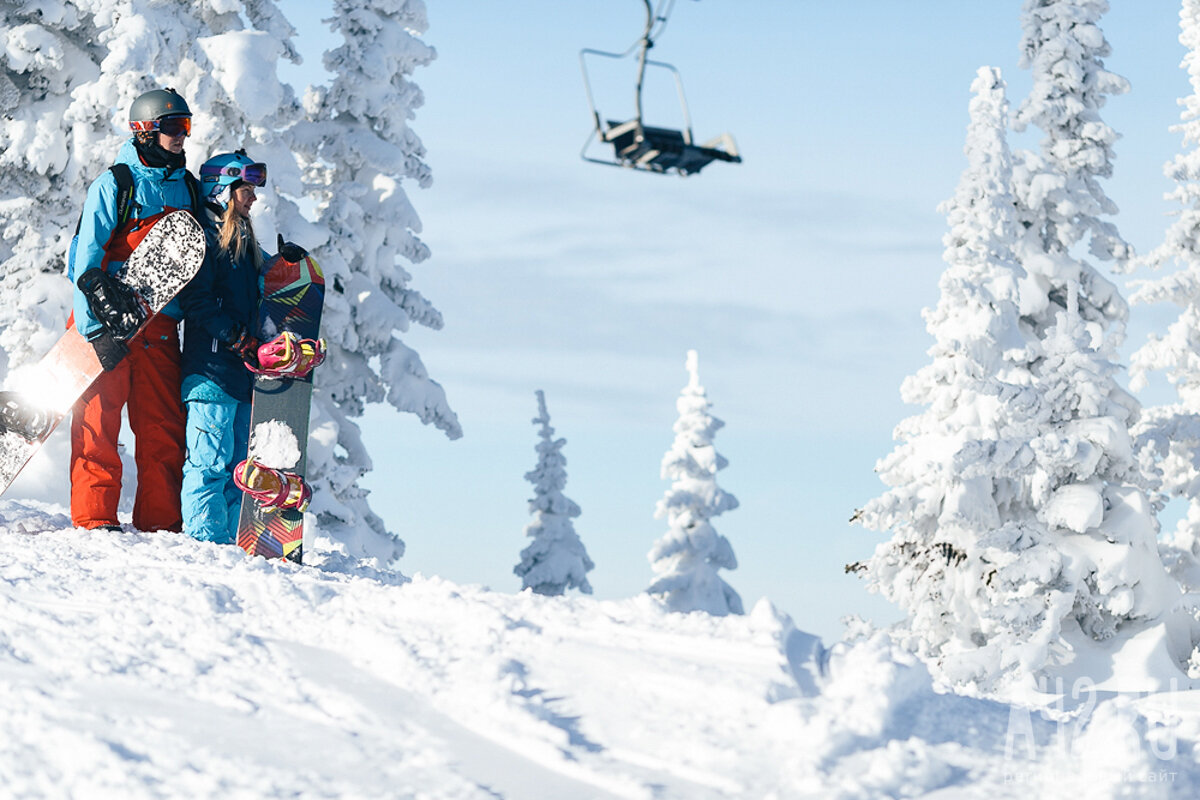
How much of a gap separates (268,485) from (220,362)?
88 centimetres

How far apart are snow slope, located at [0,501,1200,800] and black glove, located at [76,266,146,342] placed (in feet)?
7.70

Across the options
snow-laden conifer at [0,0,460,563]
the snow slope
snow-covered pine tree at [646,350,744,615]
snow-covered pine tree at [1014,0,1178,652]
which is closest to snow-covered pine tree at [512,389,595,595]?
snow-covered pine tree at [646,350,744,615]

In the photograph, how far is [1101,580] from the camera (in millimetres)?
16109

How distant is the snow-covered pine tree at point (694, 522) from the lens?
25.2m

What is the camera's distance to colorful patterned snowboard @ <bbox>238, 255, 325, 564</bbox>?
8047 millimetres

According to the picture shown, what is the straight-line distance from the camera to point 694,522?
25828 mm

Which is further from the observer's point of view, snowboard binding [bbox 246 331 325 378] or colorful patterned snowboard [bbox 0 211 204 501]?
snowboard binding [bbox 246 331 325 378]

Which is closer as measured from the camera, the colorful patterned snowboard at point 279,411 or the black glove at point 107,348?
the black glove at point 107,348

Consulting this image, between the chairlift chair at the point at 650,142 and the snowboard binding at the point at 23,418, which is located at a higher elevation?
the chairlift chair at the point at 650,142

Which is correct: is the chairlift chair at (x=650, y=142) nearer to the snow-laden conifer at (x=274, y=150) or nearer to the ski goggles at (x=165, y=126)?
the ski goggles at (x=165, y=126)

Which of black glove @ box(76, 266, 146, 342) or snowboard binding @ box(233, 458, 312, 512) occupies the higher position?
black glove @ box(76, 266, 146, 342)

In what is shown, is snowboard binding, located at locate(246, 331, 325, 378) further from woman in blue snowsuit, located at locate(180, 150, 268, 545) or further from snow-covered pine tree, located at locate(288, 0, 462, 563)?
snow-covered pine tree, located at locate(288, 0, 462, 563)

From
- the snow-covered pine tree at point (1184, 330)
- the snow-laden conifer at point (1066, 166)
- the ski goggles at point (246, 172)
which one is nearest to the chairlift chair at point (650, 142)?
the ski goggles at point (246, 172)

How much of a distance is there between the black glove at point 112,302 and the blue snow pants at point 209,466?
652mm
